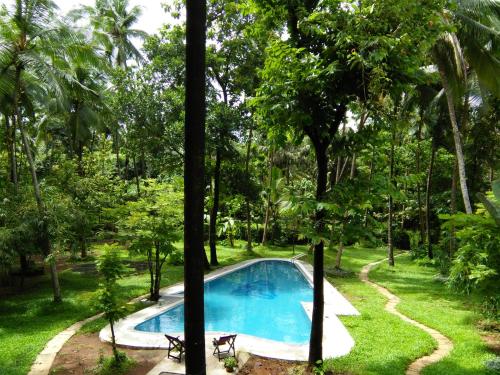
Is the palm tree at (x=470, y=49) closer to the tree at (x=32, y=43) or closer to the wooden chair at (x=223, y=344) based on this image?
the wooden chair at (x=223, y=344)

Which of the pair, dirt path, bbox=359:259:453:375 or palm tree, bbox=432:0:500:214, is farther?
palm tree, bbox=432:0:500:214

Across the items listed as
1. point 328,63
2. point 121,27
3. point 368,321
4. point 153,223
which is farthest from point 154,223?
point 121,27

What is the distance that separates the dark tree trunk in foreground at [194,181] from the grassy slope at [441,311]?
5086mm

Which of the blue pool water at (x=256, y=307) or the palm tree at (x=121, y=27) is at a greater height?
the palm tree at (x=121, y=27)

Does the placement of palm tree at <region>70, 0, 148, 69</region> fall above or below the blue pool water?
above

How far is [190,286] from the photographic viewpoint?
4.06 meters

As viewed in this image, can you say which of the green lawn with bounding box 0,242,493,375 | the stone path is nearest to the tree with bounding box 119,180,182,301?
the green lawn with bounding box 0,242,493,375

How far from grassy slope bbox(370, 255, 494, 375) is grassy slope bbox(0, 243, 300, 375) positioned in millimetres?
7184

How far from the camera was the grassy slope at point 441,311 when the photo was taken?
7.49 m

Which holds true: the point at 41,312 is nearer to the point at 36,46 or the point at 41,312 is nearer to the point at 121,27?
the point at 36,46

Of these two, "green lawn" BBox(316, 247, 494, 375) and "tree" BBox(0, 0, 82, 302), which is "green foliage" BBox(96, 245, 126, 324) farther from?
"tree" BBox(0, 0, 82, 302)

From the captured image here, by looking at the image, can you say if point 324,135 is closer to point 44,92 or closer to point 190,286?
point 190,286

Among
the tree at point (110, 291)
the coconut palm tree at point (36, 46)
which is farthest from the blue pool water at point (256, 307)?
the coconut palm tree at point (36, 46)

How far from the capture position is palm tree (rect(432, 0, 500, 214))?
11602 millimetres
